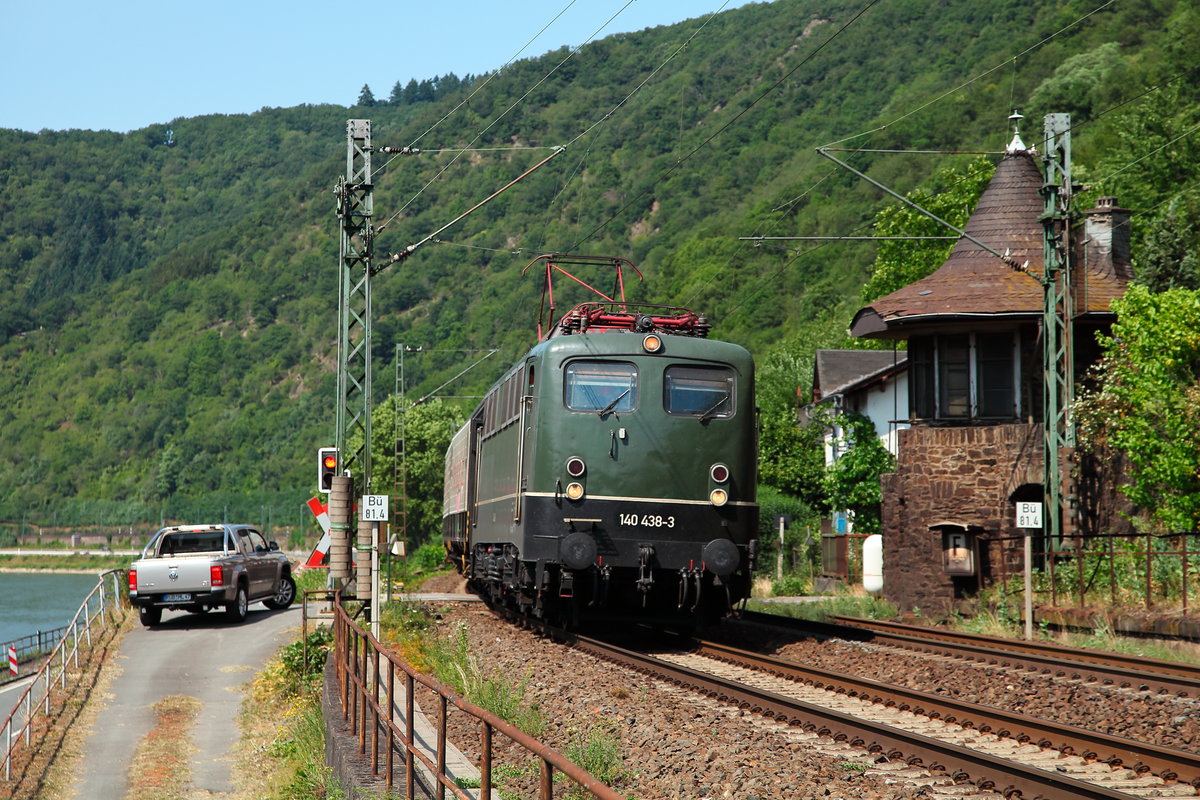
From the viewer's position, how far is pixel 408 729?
738cm

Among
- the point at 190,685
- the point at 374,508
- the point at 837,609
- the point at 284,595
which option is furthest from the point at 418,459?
the point at 374,508

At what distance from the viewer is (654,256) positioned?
390 feet

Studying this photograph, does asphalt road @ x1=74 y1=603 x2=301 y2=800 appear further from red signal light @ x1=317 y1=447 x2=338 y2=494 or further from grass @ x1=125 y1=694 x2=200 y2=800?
red signal light @ x1=317 y1=447 x2=338 y2=494

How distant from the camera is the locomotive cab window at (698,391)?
629 inches

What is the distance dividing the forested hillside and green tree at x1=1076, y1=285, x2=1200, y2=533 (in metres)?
23.3

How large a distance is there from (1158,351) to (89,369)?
577 ft

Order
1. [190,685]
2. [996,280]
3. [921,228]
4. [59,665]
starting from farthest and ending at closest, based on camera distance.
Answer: [921,228]
[996,280]
[59,665]
[190,685]

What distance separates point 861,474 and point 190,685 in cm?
2225

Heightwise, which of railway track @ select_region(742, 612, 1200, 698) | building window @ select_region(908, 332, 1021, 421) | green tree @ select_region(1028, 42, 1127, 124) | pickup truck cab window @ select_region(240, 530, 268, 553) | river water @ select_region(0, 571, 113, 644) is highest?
green tree @ select_region(1028, 42, 1127, 124)

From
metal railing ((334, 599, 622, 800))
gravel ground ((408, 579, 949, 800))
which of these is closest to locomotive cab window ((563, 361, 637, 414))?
gravel ground ((408, 579, 949, 800))

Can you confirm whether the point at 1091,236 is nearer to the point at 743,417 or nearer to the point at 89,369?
the point at 743,417

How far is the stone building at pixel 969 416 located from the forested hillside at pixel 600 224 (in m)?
20.5

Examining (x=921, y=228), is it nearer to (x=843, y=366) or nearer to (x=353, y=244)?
(x=843, y=366)

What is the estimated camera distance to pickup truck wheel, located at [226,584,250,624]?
24.3 m
